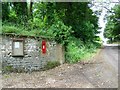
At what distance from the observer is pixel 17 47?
1238cm

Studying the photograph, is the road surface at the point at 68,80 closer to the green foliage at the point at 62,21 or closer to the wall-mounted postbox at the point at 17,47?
the wall-mounted postbox at the point at 17,47

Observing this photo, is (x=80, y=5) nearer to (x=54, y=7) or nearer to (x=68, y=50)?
(x=54, y=7)

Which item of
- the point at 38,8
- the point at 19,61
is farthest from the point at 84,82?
the point at 38,8

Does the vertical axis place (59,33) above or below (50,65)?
above

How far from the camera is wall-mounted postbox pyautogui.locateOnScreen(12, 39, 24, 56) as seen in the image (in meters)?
12.3

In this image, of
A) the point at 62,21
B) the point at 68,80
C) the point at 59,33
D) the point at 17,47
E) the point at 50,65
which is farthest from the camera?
the point at 62,21

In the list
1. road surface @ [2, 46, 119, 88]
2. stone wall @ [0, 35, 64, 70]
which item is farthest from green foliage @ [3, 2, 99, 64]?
road surface @ [2, 46, 119, 88]

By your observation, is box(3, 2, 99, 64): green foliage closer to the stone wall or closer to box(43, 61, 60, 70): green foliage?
box(43, 61, 60, 70): green foliage

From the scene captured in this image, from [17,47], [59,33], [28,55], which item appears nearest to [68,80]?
[28,55]

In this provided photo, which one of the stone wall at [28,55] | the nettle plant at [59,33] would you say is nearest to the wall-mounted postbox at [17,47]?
the stone wall at [28,55]

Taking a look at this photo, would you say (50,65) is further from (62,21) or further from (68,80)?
(62,21)

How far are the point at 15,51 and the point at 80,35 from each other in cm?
1076

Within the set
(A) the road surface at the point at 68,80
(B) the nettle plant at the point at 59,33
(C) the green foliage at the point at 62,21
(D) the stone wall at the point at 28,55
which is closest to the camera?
(A) the road surface at the point at 68,80

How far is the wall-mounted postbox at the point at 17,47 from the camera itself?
485 inches
